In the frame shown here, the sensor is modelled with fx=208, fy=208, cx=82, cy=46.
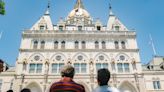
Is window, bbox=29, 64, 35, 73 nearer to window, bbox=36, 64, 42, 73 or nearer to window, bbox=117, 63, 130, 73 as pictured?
window, bbox=36, 64, 42, 73

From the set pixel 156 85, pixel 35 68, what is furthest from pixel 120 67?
pixel 35 68

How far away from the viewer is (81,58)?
121 ft

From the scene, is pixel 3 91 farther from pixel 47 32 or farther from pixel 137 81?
pixel 137 81

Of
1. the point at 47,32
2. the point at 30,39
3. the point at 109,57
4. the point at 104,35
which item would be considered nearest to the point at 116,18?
→ the point at 104,35

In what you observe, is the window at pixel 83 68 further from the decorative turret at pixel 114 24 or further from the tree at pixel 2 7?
the tree at pixel 2 7

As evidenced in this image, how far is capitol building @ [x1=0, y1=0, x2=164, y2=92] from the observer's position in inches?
1367

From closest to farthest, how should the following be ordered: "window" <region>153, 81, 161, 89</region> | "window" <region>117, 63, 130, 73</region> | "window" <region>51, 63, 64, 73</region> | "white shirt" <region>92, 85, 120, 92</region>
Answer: "white shirt" <region>92, 85, 120, 92</region> → "window" <region>51, 63, 64, 73</region> → "window" <region>117, 63, 130, 73</region> → "window" <region>153, 81, 161, 89</region>

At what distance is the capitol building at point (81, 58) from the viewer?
3472 cm

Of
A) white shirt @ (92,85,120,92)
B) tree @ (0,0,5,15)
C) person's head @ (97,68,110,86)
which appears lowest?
white shirt @ (92,85,120,92)

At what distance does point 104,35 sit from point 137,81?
404 inches

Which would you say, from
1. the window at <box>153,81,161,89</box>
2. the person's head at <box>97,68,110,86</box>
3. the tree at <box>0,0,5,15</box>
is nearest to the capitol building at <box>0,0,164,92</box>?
the window at <box>153,81,161,89</box>

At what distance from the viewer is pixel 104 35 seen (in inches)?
1532

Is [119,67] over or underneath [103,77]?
over

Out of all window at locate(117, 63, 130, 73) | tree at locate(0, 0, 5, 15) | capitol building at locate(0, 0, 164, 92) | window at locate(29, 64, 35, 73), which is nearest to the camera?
tree at locate(0, 0, 5, 15)
